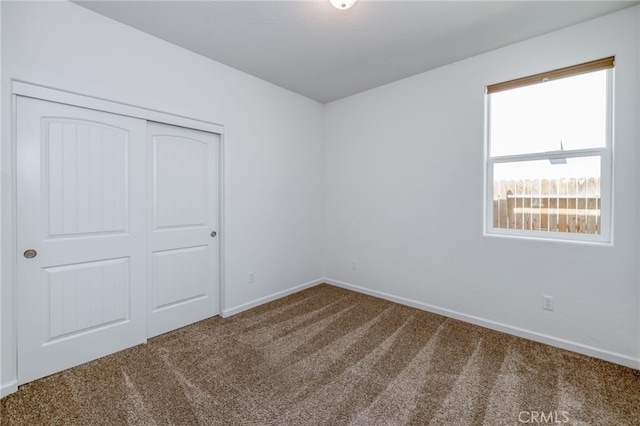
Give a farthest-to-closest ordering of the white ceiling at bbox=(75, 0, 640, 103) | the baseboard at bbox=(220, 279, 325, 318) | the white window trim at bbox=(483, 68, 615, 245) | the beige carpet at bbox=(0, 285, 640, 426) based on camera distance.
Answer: the baseboard at bbox=(220, 279, 325, 318), the white window trim at bbox=(483, 68, 615, 245), the white ceiling at bbox=(75, 0, 640, 103), the beige carpet at bbox=(0, 285, 640, 426)

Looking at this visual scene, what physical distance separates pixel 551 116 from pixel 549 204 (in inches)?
32.4

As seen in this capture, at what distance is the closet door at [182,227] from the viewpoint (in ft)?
8.44

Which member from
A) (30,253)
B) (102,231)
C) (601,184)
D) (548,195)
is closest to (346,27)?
(548,195)

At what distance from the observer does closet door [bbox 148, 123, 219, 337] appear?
257 cm

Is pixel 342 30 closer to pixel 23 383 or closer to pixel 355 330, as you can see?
pixel 355 330

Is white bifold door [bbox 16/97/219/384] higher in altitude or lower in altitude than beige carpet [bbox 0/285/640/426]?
higher

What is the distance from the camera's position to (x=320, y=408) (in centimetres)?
170

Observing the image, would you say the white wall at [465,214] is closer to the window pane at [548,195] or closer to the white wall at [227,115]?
the window pane at [548,195]

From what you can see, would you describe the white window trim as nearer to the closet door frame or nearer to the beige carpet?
the beige carpet

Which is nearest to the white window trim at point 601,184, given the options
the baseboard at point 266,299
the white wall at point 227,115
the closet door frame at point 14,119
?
the white wall at point 227,115

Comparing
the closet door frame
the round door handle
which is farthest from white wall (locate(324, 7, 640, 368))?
the round door handle

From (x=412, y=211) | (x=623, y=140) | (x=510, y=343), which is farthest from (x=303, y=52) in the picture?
(x=510, y=343)

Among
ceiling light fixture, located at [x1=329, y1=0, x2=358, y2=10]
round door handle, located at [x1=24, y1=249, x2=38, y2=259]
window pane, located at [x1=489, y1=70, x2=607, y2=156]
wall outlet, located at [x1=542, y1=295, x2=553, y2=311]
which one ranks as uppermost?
ceiling light fixture, located at [x1=329, y1=0, x2=358, y2=10]

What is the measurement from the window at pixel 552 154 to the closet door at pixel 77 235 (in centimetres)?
348
